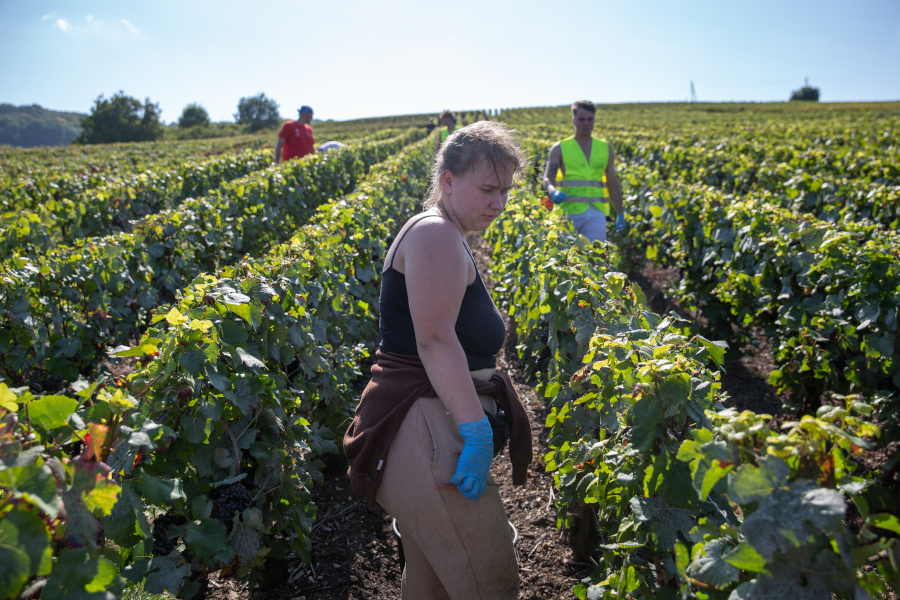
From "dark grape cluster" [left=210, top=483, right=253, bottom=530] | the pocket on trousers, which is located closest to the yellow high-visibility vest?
the pocket on trousers

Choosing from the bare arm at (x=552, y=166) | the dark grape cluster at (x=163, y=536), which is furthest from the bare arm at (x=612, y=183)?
the dark grape cluster at (x=163, y=536)

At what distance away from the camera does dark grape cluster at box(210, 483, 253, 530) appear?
1965mm

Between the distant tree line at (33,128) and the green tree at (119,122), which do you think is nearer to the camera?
the green tree at (119,122)

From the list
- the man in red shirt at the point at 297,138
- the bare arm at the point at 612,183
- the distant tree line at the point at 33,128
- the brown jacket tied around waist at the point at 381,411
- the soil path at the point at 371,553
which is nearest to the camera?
the brown jacket tied around waist at the point at 381,411

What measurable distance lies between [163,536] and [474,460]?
1141 mm

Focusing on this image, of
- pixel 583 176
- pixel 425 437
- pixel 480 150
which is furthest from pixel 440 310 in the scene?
pixel 583 176

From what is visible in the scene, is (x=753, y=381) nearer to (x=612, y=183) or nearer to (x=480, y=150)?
(x=612, y=183)

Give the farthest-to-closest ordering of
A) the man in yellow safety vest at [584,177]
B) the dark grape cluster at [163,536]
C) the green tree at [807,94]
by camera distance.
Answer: the green tree at [807,94] → the man in yellow safety vest at [584,177] → the dark grape cluster at [163,536]

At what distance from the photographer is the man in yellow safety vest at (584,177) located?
496cm

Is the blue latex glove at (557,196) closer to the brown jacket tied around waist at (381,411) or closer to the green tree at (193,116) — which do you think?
the brown jacket tied around waist at (381,411)

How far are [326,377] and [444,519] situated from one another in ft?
5.96

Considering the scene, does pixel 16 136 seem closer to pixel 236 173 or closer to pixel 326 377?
pixel 236 173

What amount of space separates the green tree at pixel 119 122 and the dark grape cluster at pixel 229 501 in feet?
213

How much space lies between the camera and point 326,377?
3.18 metres
